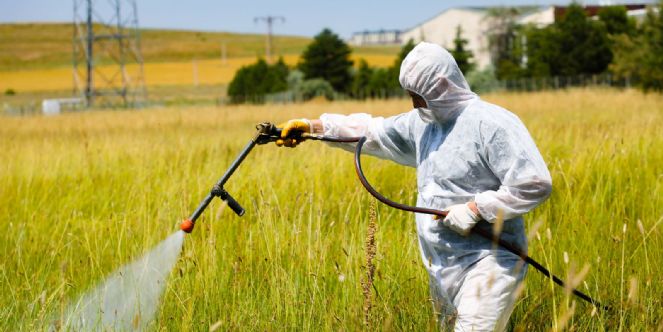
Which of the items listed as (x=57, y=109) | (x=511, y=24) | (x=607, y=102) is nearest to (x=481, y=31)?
(x=511, y=24)

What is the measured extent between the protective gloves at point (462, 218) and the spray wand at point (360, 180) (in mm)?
48

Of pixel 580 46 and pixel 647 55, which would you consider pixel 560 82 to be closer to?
pixel 580 46

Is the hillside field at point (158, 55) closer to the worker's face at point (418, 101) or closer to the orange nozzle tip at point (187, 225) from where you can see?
the orange nozzle tip at point (187, 225)

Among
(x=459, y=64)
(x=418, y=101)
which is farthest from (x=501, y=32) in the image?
(x=418, y=101)

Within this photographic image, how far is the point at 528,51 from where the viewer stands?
51094 mm

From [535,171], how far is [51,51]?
10084 cm

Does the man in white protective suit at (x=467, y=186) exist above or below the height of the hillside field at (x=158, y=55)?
below

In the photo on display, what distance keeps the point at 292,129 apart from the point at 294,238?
948mm

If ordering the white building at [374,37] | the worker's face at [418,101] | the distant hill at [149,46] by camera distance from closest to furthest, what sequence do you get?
1. the worker's face at [418,101]
2. the distant hill at [149,46]
3. the white building at [374,37]

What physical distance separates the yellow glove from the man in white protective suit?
0.53m

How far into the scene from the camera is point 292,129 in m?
3.26

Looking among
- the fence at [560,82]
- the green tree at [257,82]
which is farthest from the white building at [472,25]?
the green tree at [257,82]

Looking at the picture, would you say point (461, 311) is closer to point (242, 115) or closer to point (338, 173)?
point (338, 173)

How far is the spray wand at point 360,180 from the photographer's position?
2.69m
